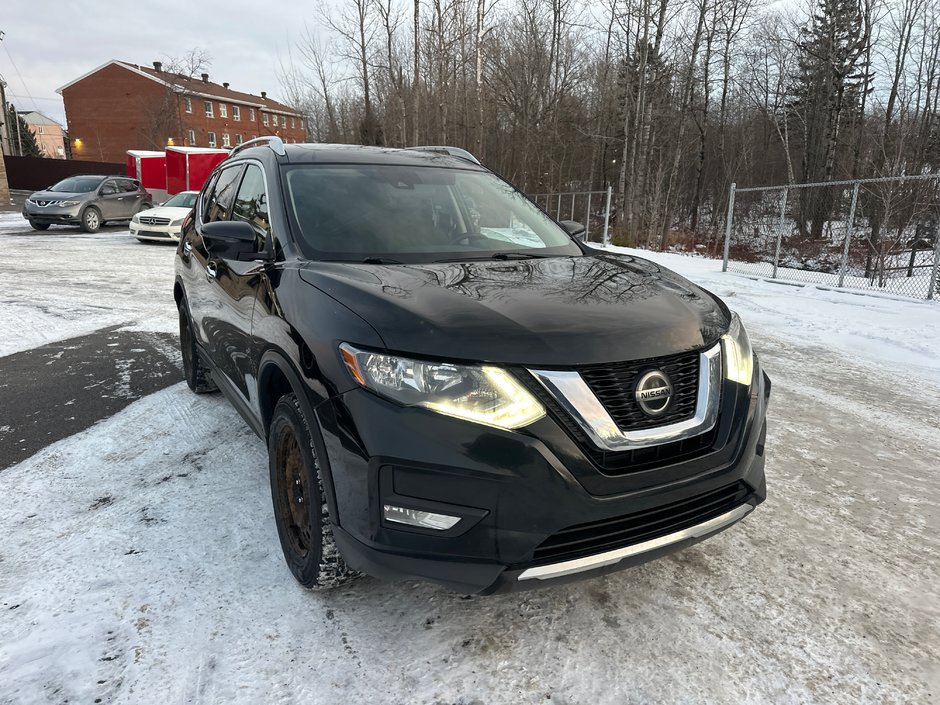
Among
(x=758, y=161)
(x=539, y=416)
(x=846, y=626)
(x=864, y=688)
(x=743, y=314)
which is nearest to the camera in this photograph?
(x=539, y=416)

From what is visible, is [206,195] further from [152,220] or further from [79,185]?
[79,185]

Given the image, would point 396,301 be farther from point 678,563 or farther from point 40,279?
point 40,279

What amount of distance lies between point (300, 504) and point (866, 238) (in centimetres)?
1365

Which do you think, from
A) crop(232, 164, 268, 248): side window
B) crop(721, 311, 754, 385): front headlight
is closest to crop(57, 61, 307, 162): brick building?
crop(232, 164, 268, 248): side window

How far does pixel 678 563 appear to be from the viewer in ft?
8.38

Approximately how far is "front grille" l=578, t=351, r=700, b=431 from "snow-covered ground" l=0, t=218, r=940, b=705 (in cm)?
85

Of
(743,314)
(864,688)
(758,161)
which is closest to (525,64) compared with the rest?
(758,161)

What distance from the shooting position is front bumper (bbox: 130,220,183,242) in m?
16.0

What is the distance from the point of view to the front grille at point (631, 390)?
1.83 metres

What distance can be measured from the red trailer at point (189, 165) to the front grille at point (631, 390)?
913 inches

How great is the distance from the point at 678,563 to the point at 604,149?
98.6 ft

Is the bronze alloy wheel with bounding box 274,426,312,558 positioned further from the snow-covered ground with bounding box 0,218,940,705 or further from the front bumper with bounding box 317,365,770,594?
the front bumper with bounding box 317,365,770,594

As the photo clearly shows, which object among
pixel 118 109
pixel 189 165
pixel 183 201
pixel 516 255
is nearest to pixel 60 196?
pixel 183 201

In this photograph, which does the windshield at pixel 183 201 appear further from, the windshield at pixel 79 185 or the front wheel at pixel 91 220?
the windshield at pixel 79 185
